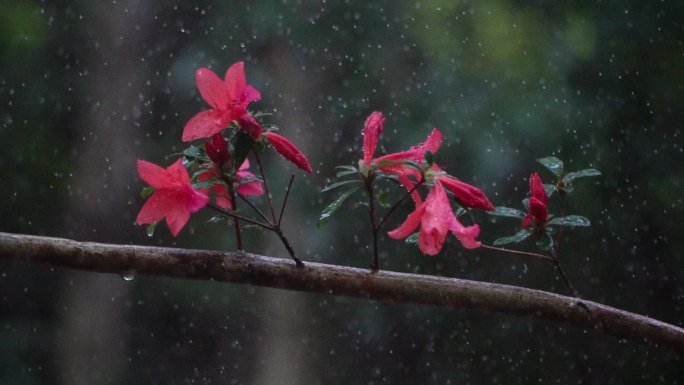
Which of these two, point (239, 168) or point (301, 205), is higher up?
point (239, 168)

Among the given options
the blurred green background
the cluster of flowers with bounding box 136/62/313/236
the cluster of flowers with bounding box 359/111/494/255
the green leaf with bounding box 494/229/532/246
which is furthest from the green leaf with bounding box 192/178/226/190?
the blurred green background

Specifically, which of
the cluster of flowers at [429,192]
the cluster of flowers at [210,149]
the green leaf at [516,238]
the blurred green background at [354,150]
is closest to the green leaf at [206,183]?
the cluster of flowers at [210,149]

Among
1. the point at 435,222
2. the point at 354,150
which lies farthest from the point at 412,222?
the point at 354,150

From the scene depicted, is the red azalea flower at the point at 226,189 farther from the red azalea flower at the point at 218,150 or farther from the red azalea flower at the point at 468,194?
the red azalea flower at the point at 468,194

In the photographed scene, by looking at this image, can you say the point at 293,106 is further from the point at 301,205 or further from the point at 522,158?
the point at 522,158

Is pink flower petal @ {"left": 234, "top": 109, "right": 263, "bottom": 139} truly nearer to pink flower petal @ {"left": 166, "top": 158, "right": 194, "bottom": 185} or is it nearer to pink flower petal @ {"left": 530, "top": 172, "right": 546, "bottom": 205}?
pink flower petal @ {"left": 166, "top": 158, "right": 194, "bottom": 185}

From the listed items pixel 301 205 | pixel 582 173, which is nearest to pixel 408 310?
pixel 301 205
